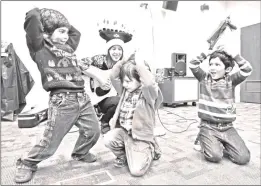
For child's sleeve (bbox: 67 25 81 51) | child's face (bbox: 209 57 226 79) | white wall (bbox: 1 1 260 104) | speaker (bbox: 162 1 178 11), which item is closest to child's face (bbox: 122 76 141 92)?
child's sleeve (bbox: 67 25 81 51)

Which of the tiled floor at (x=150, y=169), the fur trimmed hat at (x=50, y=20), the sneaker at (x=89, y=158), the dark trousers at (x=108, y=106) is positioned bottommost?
the tiled floor at (x=150, y=169)

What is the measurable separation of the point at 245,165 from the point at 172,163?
37 centimetres

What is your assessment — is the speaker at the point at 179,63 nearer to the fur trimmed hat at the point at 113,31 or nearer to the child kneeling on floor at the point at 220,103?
the fur trimmed hat at the point at 113,31

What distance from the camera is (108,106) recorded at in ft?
4.83

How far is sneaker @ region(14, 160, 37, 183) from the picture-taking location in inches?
30.0

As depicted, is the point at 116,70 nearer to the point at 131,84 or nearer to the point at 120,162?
the point at 131,84

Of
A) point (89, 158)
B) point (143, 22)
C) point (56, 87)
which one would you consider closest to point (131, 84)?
point (56, 87)

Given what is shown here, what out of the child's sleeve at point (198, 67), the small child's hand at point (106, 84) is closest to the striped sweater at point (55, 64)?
the small child's hand at point (106, 84)

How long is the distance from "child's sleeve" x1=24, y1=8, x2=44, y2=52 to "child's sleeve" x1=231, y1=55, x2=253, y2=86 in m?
0.99

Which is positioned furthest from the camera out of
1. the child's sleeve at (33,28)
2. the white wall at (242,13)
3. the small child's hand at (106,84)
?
the white wall at (242,13)

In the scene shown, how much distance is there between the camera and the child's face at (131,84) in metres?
0.91

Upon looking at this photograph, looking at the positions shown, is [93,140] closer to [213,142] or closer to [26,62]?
[213,142]

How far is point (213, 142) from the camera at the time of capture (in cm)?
100

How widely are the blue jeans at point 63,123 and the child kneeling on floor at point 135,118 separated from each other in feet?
0.35
